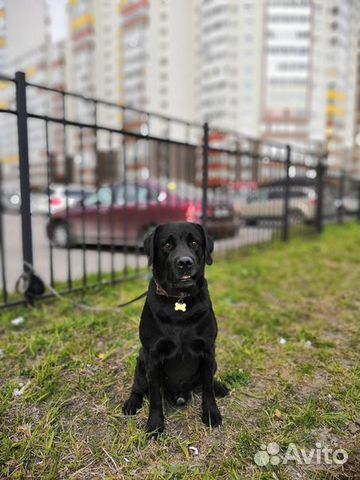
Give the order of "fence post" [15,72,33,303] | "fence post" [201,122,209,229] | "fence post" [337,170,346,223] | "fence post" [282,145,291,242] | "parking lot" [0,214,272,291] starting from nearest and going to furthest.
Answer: "fence post" [15,72,33,303], "fence post" [201,122,209,229], "parking lot" [0,214,272,291], "fence post" [282,145,291,242], "fence post" [337,170,346,223]

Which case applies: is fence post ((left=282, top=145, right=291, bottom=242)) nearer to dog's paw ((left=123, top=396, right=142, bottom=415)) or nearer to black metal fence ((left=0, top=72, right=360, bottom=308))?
black metal fence ((left=0, top=72, right=360, bottom=308))

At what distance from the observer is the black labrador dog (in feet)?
7.11

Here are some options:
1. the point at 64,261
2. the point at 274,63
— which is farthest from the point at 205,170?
the point at 274,63

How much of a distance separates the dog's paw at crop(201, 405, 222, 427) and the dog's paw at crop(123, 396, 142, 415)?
15.8 inches

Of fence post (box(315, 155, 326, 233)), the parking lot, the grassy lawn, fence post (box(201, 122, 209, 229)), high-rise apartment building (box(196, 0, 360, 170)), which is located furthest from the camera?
high-rise apartment building (box(196, 0, 360, 170))

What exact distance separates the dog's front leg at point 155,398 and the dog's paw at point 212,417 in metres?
0.25

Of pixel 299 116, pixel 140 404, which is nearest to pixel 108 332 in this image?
pixel 140 404

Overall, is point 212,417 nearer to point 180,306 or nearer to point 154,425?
point 154,425

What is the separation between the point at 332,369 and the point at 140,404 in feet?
4.67

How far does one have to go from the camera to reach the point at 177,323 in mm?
2191

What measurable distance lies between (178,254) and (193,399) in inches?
41.7

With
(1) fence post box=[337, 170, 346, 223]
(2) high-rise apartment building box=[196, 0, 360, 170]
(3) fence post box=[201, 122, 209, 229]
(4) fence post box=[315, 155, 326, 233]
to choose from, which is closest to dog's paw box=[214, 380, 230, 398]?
(3) fence post box=[201, 122, 209, 229]

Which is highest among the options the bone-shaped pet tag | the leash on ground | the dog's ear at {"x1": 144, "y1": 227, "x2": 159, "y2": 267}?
the dog's ear at {"x1": 144, "y1": 227, "x2": 159, "y2": 267}

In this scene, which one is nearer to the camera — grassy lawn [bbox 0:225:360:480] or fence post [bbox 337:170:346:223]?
grassy lawn [bbox 0:225:360:480]
